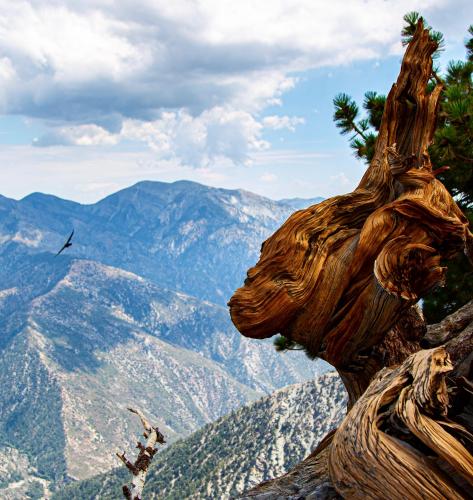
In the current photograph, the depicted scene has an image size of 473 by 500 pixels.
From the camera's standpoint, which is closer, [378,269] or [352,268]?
[378,269]

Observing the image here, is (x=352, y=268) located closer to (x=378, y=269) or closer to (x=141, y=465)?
(x=378, y=269)

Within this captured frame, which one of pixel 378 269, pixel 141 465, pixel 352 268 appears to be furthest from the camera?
pixel 141 465

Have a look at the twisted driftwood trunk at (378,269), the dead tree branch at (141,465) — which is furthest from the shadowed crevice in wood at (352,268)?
the dead tree branch at (141,465)

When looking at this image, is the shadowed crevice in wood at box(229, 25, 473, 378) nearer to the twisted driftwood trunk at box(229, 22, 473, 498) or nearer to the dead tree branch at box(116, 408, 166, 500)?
the twisted driftwood trunk at box(229, 22, 473, 498)

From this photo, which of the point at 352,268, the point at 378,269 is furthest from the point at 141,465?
the point at 378,269

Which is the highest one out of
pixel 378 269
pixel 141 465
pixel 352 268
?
pixel 352 268

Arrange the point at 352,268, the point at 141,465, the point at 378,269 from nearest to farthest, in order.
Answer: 1. the point at 378,269
2. the point at 352,268
3. the point at 141,465

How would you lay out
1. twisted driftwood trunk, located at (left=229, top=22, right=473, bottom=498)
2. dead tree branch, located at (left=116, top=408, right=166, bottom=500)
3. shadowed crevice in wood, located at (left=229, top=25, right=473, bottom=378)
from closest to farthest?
twisted driftwood trunk, located at (left=229, top=22, right=473, bottom=498)
shadowed crevice in wood, located at (left=229, top=25, right=473, bottom=378)
dead tree branch, located at (left=116, top=408, right=166, bottom=500)

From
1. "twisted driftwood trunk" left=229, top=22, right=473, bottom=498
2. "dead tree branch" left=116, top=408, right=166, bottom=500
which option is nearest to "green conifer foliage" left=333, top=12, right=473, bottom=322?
"twisted driftwood trunk" left=229, top=22, right=473, bottom=498

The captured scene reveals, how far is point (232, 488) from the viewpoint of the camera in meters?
194

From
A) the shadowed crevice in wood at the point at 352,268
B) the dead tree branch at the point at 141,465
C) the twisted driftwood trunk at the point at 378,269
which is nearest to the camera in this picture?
the twisted driftwood trunk at the point at 378,269

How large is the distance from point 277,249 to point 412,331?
2430 millimetres

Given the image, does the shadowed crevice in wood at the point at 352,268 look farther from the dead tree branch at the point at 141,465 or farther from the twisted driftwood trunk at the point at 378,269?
the dead tree branch at the point at 141,465

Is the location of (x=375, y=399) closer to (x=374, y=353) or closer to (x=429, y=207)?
(x=374, y=353)
